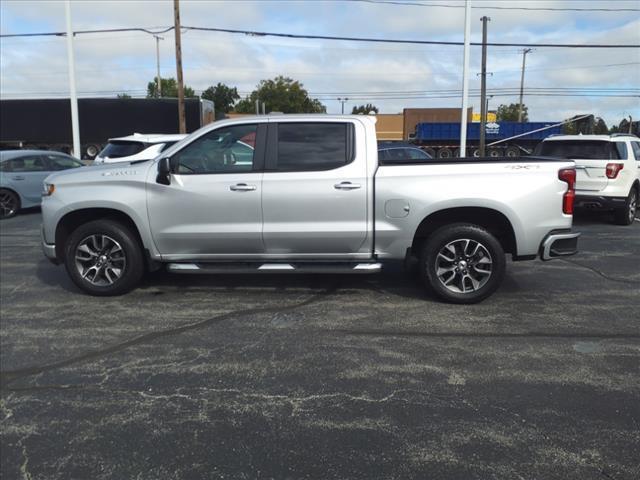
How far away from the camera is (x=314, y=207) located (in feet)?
18.6

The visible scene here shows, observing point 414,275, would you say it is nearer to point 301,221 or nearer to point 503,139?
point 301,221

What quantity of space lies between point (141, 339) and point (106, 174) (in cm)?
202

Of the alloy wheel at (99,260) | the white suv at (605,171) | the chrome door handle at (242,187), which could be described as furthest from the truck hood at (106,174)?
the white suv at (605,171)

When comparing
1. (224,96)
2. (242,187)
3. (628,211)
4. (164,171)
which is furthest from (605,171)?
(224,96)

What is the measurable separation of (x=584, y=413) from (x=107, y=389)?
313 cm

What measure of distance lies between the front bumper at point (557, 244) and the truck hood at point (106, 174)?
13.5 ft

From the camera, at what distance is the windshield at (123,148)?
13.1m

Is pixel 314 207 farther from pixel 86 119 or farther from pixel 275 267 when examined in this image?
pixel 86 119

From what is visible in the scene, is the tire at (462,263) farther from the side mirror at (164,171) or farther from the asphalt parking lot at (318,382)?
the side mirror at (164,171)

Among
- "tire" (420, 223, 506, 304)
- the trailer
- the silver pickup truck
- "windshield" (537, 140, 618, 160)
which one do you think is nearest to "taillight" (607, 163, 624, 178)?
"windshield" (537, 140, 618, 160)

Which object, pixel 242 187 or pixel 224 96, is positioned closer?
pixel 242 187

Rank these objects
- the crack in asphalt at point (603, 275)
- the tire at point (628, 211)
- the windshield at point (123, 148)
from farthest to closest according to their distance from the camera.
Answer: the windshield at point (123, 148) → the tire at point (628, 211) → the crack in asphalt at point (603, 275)

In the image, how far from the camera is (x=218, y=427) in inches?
132

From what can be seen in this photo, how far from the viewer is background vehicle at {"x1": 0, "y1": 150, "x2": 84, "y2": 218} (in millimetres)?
12734
